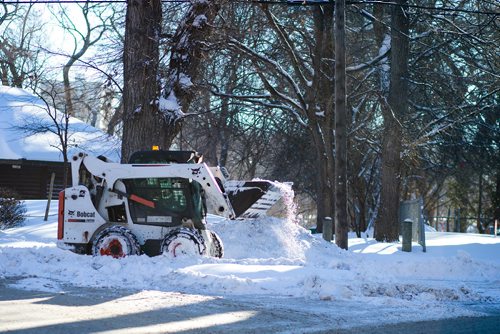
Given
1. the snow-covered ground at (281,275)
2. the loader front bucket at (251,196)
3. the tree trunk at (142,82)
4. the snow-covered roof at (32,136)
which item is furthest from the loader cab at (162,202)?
the snow-covered roof at (32,136)

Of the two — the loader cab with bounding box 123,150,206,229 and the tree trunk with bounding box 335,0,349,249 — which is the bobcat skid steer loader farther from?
the tree trunk with bounding box 335,0,349,249

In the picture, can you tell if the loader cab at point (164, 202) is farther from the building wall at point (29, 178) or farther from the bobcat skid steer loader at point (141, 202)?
the building wall at point (29, 178)

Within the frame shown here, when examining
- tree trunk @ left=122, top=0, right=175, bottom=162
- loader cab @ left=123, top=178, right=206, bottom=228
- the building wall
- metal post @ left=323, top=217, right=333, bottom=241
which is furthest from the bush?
the building wall

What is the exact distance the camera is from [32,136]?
34.0 metres

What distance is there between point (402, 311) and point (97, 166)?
628cm

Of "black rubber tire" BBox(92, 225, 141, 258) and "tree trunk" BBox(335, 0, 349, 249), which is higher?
"tree trunk" BBox(335, 0, 349, 249)

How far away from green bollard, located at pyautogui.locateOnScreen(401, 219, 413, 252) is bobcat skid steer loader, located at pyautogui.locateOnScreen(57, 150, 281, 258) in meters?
5.82

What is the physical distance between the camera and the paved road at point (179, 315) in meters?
7.20

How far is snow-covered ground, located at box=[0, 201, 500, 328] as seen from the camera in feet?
31.9

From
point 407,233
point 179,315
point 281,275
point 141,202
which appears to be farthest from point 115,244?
point 407,233

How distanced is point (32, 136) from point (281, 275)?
84.5 feet

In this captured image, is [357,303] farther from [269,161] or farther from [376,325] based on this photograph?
[269,161]

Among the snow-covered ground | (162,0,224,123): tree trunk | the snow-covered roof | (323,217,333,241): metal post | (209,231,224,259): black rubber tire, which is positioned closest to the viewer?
the snow-covered ground

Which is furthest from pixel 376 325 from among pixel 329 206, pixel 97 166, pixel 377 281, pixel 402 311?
pixel 329 206
